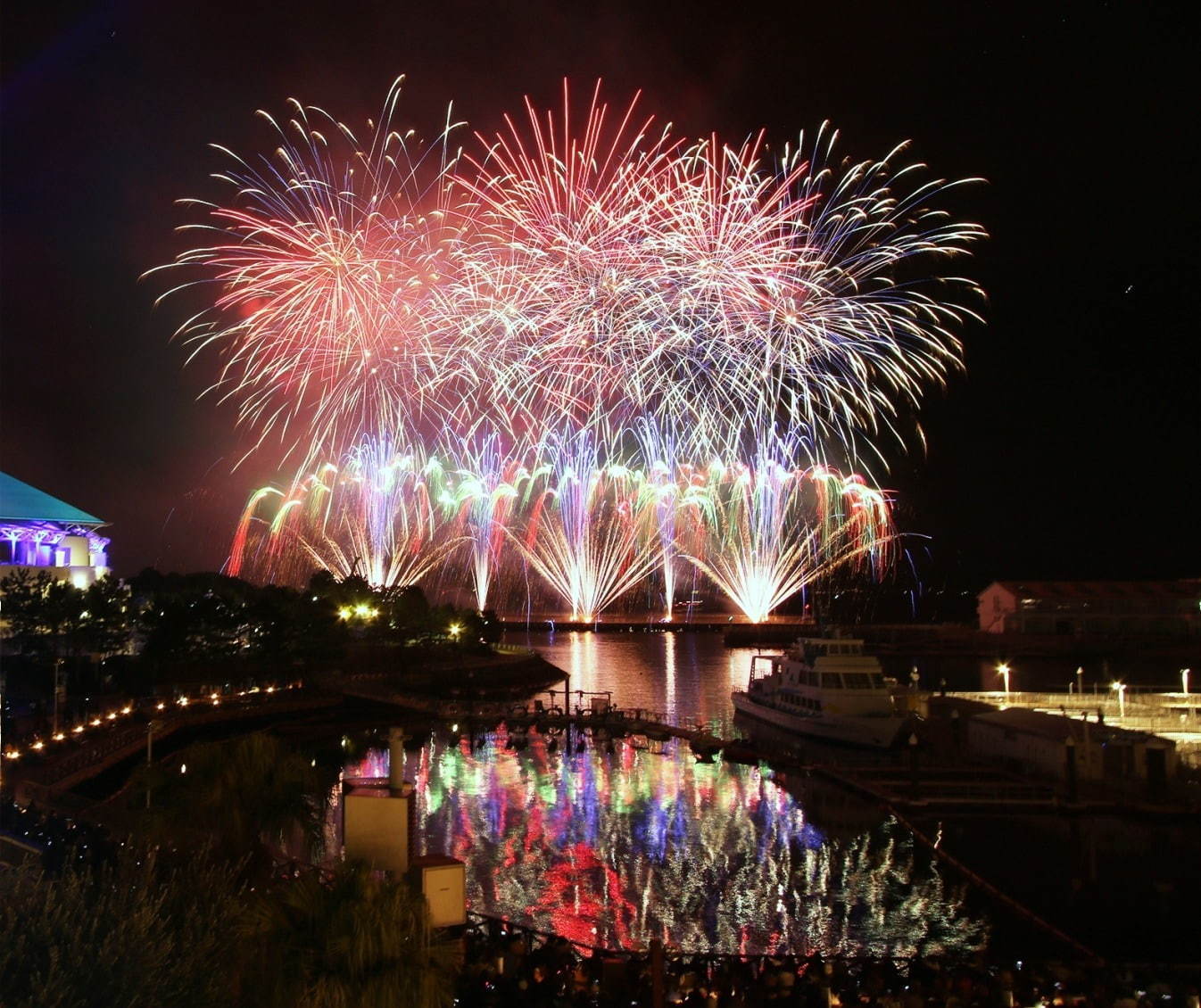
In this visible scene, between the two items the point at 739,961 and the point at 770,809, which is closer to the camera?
the point at 739,961

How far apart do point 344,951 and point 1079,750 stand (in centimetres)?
2452

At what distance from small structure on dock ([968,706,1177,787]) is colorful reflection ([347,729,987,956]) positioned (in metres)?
5.43

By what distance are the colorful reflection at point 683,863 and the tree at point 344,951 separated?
11089 millimetres

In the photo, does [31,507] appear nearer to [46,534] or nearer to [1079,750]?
[46,534]

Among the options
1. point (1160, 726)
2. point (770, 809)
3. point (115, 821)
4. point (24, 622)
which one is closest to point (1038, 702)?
point (1160, 726)

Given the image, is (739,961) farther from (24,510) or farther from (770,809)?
(24,510)

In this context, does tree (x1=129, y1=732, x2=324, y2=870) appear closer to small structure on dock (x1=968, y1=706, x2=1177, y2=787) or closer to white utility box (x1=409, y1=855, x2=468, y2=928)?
white utility box (x1=409, y1=855, x2=468, y2=928)

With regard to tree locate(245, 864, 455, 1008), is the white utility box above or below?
below

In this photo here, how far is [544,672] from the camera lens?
6312 centimetres

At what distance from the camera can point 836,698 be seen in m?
35.1

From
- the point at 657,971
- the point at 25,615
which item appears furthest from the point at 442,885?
the point at 25,615

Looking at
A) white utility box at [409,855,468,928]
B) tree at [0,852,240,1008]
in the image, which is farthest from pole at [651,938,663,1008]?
tree at [0,852,240,1008]

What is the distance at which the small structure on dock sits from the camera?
25656 mm

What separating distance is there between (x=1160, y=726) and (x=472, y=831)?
2123cm
